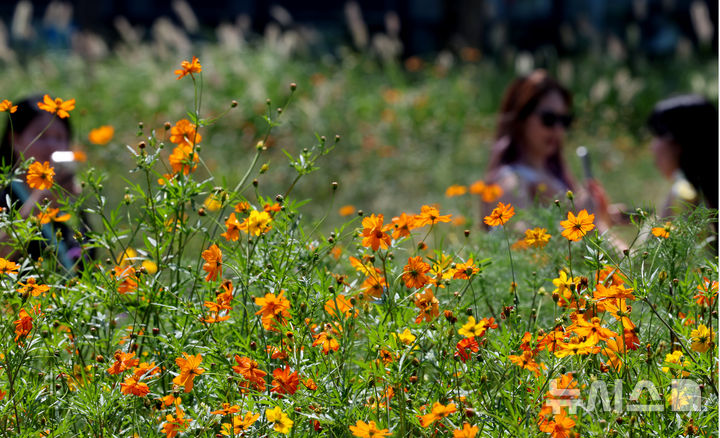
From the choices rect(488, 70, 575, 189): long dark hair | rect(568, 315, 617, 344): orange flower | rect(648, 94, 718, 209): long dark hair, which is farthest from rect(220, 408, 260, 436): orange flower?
rect(488, 70, 575, 189): long dark hair

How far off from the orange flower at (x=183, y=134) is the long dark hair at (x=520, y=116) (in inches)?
124

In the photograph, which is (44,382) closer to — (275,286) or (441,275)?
(275,286)

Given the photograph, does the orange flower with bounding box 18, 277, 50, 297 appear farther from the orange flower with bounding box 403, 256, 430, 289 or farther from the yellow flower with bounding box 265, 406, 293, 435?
the orange flower with bounding box 403, 256, 430, 289

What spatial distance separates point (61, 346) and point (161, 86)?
358 inches

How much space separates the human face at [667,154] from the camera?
14.7 feet

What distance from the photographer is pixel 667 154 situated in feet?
14.9

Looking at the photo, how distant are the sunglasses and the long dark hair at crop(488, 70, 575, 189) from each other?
7 centimetres

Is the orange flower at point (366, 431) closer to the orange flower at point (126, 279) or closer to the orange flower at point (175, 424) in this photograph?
Answer: the orange flower at point (175, 424)

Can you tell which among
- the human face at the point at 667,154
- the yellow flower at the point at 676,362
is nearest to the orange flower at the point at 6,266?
the yellow flower at the point at 676,362

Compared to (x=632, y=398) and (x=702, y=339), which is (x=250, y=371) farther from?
(x=702, y=339)

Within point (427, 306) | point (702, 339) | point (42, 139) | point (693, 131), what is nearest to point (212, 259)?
point (427, 306)

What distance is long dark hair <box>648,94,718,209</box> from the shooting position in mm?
4293

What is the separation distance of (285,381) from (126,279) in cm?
56

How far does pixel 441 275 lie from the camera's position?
189 centimetres
